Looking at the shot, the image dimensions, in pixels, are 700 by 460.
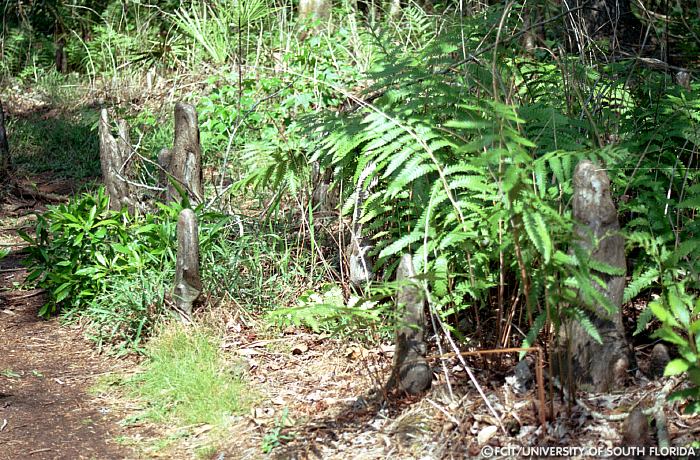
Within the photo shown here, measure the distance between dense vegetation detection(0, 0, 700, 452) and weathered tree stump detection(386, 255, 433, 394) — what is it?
8 cm

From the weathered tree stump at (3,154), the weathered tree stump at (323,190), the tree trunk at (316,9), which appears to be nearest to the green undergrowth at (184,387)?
the weathered tree stump at (323,190)

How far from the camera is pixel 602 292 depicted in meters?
3.69

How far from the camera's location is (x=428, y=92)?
4582mm

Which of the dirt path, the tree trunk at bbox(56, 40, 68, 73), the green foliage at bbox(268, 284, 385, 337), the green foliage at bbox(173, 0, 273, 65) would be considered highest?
the green foliage at bbox(173, 0, 273, 65)

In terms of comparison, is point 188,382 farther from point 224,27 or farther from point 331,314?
point 224,27

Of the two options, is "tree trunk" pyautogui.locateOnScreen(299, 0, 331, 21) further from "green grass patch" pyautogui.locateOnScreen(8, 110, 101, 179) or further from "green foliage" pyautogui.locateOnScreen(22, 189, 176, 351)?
"green foliage" pyautogui.locateOnScreen(22, 189, 176, 351)

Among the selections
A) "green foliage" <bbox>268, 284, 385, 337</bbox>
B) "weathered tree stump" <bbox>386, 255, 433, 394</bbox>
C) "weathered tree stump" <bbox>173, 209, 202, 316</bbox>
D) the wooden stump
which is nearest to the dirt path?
"weathered tree stump" <bbox>173, 209, 202, 316</bbox>

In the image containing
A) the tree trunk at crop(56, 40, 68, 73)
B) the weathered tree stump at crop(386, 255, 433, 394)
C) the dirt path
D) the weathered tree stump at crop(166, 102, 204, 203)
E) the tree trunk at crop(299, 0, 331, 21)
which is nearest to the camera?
the weathered tree stump at crop(386, 255, 433, 394)

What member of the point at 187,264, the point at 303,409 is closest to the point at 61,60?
the point at 187,264

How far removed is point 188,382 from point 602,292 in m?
2.30

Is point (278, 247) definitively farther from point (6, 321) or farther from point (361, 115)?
point (6, 321)

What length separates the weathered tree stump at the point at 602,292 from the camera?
11.9 ft

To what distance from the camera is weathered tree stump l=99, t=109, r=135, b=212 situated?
652 centimetres

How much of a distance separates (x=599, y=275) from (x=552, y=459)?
0.85 metres
